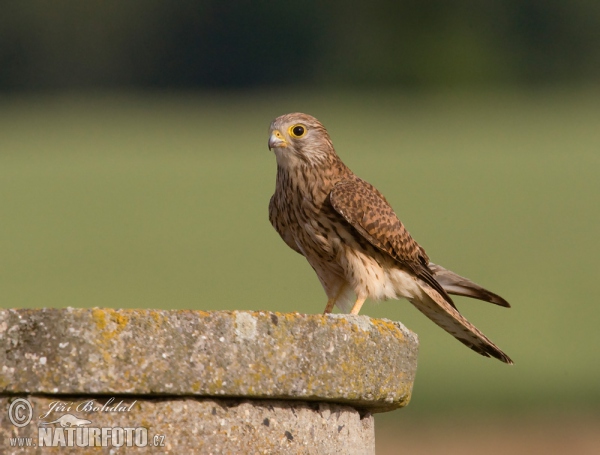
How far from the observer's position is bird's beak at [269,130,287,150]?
21.0 feet

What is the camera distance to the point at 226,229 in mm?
Answer: 23672

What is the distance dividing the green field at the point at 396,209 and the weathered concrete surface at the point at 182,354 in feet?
40.6

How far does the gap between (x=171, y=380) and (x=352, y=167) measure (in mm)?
22095

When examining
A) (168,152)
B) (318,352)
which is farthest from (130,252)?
(318,352)

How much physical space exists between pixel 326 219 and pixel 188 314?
8.96ft

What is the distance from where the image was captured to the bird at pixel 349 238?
6.04 m

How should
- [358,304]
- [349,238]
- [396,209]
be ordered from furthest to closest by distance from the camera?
[396,209], [349,238], [358,304]

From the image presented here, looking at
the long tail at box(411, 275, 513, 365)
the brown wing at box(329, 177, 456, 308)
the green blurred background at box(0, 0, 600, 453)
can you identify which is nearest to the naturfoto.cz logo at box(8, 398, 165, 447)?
the long tail at box(411, 275, 513, 365)

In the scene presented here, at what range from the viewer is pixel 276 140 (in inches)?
253

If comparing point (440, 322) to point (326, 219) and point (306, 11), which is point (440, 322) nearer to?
point (326, 219)

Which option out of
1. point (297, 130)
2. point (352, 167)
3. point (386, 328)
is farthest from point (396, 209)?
point (386, 328)

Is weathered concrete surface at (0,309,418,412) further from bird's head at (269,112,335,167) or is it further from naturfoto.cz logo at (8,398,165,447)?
bird's head at (269,112,335,167)

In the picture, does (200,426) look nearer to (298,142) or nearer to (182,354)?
(182,354)

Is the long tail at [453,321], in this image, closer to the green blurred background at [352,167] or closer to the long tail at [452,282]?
the long tail at [452,282]
